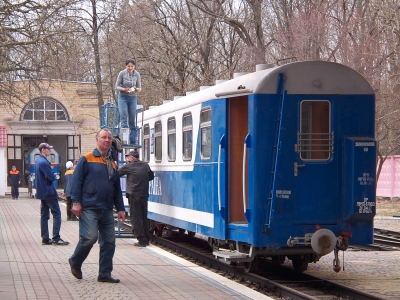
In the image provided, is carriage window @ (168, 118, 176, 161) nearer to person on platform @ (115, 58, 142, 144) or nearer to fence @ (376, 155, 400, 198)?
person on platform @ (115, 58, 142, 144)

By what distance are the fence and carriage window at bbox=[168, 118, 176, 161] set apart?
71.8 feet

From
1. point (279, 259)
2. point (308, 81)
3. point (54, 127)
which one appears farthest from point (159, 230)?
point (54, 127)

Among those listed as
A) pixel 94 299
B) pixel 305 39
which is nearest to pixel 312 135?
pixel 94 299

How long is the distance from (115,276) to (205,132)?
10.6 feet

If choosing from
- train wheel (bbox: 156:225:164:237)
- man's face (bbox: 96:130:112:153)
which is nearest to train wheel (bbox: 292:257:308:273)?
man's face (bbox: 96:130:112:153)

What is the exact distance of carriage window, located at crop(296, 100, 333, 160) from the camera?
11367 millimetres

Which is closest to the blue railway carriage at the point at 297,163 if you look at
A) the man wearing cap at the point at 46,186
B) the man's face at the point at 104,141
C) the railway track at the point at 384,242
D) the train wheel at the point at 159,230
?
the man's face at the point at 104,141

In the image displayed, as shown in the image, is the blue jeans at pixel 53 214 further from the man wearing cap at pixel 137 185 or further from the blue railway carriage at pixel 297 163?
the blue railway carriage at pixel 297 163

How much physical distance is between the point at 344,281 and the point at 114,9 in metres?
19.2

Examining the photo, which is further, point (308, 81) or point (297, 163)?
point (308, 81)

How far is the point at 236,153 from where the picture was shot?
1205cm

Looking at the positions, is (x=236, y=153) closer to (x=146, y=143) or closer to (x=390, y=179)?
(x=146, y=143)

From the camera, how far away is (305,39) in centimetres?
3161

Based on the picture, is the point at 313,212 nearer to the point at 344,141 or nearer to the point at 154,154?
the point at 344,141
